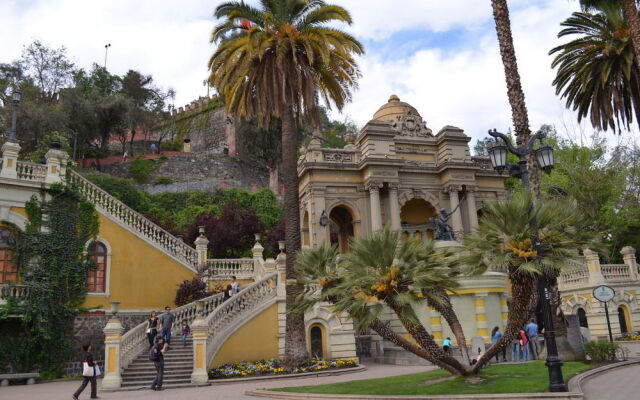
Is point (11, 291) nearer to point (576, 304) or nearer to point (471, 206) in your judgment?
point (471, 206)

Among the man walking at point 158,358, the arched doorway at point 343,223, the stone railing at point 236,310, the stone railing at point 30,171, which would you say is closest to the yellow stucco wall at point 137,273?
the stone railing at point 30,171

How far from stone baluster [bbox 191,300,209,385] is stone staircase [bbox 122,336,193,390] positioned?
0.36 meters

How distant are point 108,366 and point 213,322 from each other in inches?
147

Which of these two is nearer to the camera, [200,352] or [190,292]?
[200,352]

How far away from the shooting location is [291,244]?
18672 mm

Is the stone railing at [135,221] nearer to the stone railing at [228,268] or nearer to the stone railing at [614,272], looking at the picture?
the stone railing at [228,268]

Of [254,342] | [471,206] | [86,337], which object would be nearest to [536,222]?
[254,342]

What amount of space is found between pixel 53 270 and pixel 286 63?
12.7 metres

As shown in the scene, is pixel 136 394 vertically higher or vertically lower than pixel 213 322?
lower

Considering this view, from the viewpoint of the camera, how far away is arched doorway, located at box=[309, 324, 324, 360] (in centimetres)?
2048

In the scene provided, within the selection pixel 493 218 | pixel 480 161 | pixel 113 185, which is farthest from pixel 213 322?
pixel 113 185

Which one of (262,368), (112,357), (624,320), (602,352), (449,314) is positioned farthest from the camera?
(624,320)

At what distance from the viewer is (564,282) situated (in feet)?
101

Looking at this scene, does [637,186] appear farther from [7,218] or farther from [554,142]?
[7,218]
